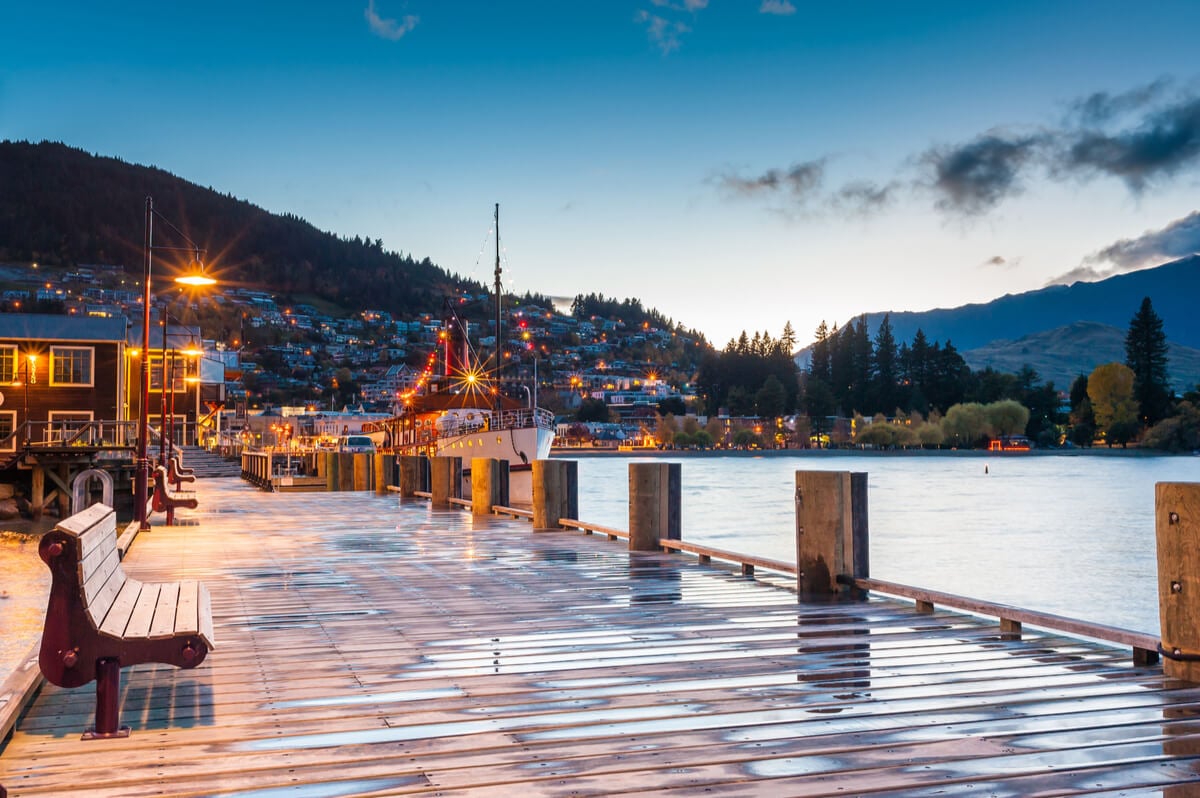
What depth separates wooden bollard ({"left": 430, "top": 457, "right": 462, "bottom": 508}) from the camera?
22.6m

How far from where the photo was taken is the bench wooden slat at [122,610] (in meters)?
5.20

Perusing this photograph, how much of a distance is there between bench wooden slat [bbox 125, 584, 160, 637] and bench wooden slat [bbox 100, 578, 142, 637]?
0.02 m

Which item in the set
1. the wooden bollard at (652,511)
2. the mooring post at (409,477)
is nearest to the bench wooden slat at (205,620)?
the wooden bollard at (652,511)

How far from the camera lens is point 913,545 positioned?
47.7 meters

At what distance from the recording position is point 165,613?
19.4 ft

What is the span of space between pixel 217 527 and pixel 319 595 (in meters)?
9.73

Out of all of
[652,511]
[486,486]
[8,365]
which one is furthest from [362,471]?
[8,365]

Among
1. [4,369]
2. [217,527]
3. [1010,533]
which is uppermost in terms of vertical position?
[4,369]

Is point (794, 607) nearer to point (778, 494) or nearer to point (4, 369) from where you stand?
point (4, 369)

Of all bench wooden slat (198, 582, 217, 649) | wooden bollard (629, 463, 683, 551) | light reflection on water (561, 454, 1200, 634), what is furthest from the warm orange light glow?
light reflection on water (561, 454, 1200, 634)

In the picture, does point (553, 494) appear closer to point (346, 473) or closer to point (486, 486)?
point (486, 486)

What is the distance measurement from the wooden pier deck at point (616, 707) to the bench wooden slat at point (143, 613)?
1.55 feet

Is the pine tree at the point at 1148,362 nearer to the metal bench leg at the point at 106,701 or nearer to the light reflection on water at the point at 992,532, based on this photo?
the light reflection on water at the point at 992,532

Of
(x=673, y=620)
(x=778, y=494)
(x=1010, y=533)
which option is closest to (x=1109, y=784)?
(x=673, y=620)
